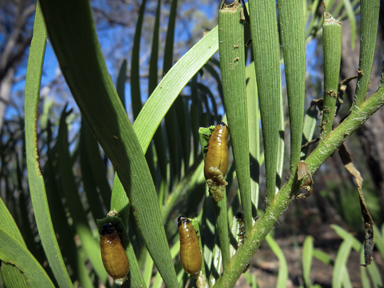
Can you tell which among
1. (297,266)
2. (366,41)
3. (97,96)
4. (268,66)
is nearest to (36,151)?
(97,96)

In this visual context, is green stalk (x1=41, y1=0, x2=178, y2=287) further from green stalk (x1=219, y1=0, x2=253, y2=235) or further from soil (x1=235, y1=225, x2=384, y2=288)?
soil (x1=235, y1=225, x2=384, y2=288)

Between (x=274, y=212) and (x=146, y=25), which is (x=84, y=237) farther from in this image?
(x=146, y=25)

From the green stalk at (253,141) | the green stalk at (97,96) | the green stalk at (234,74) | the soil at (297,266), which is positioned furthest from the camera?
the soil at (297,266)

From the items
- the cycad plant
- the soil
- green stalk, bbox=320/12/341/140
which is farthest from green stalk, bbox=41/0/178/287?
the soil

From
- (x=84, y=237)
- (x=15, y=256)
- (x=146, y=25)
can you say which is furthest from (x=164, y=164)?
(x=146, y=25)

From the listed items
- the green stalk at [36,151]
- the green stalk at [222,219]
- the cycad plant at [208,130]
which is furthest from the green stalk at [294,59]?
the green stalk at [36,151]

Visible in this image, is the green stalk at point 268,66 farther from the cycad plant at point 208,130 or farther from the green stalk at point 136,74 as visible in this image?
the green stalk at point 136,74
